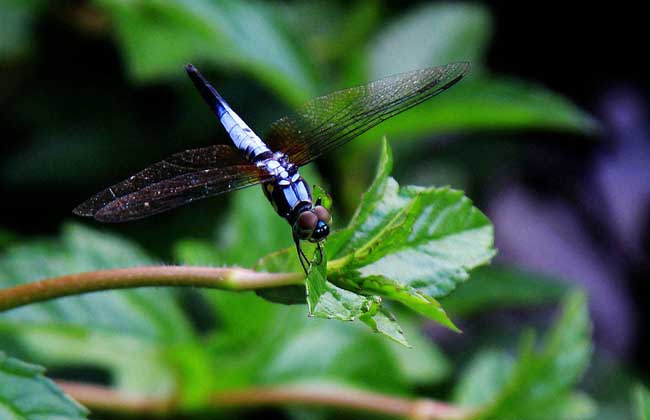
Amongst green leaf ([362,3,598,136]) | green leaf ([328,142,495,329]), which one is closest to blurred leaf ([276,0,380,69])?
green leaf ([362,3,598,136])

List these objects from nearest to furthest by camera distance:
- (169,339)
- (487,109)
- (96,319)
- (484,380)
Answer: (96,319) < (169,339) < (484,380) < (487,109)

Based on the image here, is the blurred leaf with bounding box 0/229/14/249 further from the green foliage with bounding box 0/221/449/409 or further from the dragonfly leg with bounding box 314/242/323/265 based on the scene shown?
the dragonfly leg with bounding box 314/242/323/265

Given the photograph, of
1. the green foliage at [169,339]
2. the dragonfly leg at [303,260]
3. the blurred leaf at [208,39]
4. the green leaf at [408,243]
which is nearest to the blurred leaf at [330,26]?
the blurred leaf at [208,39]

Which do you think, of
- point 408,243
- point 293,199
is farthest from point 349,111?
point 408,243

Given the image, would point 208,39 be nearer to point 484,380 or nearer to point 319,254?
point 484,380

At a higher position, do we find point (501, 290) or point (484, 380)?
point (484, 380)

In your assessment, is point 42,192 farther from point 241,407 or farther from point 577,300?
point 577,300

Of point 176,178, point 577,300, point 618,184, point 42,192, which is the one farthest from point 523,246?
point 176,178
